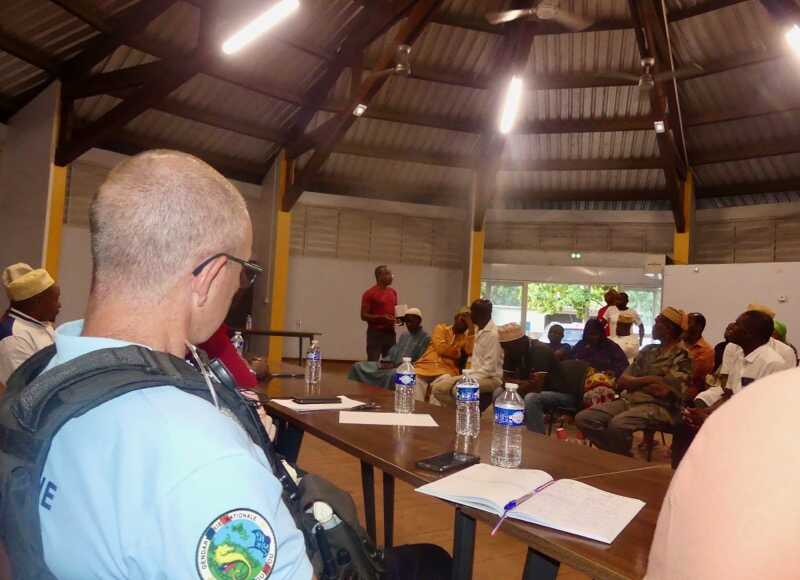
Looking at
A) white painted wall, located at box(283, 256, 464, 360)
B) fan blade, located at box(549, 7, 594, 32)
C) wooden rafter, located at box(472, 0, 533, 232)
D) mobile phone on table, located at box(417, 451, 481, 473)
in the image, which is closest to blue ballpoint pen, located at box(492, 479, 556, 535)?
mobile phone on table, located at box(417, 451, 481, 473)

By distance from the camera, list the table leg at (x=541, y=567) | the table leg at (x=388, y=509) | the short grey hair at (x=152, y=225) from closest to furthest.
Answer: the short grey hair at (x=152, y=225) < the table leg at (x=541, y=567) < the table leg at (x=388, y=509)

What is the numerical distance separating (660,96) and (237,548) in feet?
27.3

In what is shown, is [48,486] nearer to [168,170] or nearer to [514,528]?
[168,170]

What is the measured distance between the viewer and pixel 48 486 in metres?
0.74

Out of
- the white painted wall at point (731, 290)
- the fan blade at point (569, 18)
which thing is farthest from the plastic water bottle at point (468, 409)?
the white painted wall at point (731, 290)

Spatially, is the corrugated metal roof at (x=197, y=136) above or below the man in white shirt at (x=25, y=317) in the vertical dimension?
above

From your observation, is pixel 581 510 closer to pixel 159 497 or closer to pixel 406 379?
pixel 159 497

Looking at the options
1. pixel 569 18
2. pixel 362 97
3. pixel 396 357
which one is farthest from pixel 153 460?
pixel 362 97

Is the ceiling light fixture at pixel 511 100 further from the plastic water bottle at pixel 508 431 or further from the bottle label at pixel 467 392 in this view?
the plastic water bottle at pixel 508 431

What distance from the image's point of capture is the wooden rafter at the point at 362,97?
6.82 metres

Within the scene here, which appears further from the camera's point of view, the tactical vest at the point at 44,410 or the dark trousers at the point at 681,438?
the dark trousers at the point at 681,438

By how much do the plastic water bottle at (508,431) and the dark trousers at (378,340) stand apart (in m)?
5.06

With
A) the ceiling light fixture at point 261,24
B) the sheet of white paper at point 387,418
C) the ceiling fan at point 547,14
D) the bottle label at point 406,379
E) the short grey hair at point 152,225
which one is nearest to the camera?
the short grey hair at point 152,225

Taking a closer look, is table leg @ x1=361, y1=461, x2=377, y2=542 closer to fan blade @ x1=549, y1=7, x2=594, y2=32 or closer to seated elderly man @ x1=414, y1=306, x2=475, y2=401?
seated elderly man @ x1=414, y1=306, x2=475, y2=401
